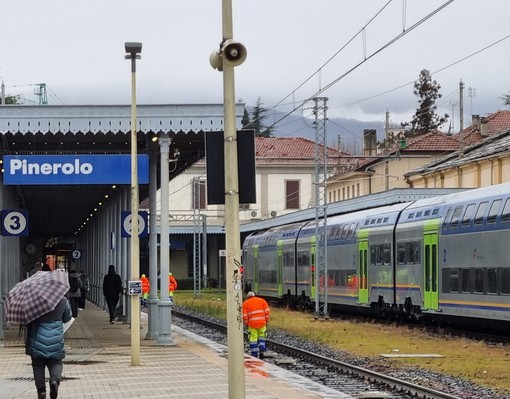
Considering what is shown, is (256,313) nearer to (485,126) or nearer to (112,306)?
(112,306)

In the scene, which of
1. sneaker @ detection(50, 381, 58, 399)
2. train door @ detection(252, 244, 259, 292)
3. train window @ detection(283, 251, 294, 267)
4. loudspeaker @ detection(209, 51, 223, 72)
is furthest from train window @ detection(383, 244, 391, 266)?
loudspeaker @ detection(209, 51, 223, 72)

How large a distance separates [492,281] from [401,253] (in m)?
7.04

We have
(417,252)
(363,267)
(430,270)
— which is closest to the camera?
(430,270)

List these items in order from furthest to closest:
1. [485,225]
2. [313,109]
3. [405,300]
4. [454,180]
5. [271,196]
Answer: [271,196], [454,180], [313,109], [405,300], [485,225]

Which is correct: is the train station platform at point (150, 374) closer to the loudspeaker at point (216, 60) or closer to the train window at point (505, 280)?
the loudspeaker at point (216, 60)

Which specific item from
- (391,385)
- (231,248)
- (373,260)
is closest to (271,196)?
(373,260)

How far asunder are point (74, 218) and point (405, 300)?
85.9ft

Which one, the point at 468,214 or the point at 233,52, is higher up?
the point at 233,52

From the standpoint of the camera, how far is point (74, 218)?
54188 millimetres

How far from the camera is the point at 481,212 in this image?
25.5 metres

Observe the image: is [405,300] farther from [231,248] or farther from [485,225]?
[231,248]

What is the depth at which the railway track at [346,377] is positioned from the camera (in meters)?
16.1

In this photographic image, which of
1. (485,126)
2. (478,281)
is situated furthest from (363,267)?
(485,126)

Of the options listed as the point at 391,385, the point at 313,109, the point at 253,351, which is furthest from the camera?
the point at 313,109
